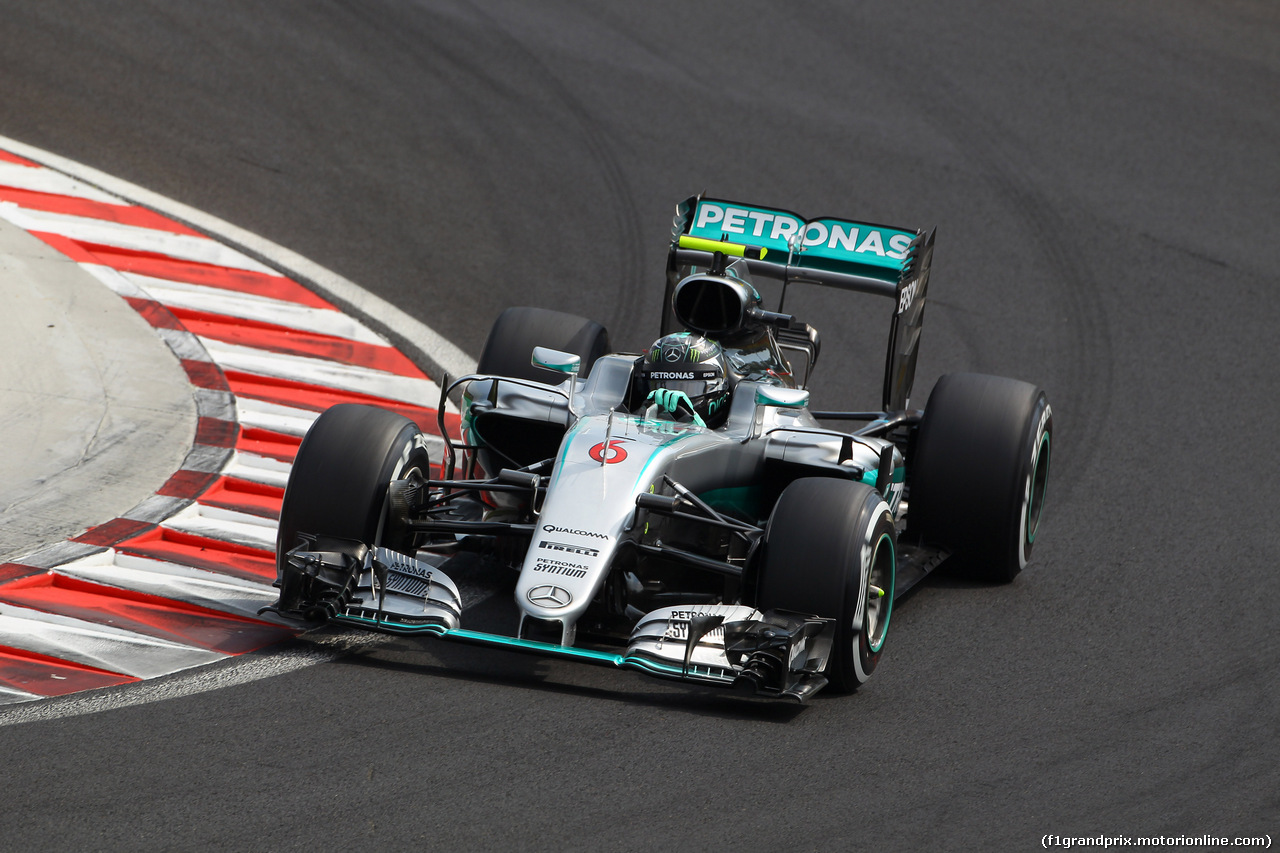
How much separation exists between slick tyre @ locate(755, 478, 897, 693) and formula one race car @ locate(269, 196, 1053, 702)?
0.03 feet

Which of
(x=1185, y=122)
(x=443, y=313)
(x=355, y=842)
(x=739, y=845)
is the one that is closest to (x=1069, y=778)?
(x=739, y=845)

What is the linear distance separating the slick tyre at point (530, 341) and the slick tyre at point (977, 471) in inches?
82.1

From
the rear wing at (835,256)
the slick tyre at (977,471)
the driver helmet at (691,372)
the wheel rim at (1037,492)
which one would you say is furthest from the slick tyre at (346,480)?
the wheel rim at (1037,492)

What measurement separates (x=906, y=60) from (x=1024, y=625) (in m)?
10.1

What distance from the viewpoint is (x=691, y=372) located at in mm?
7523

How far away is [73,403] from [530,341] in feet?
8.94

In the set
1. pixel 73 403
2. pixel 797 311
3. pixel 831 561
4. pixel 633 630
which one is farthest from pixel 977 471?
pixel 73 403

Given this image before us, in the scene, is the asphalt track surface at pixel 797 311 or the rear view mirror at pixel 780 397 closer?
the asphalt track surface at pixel 797 311

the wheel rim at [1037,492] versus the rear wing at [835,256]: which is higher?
the rear wing at [835,256]

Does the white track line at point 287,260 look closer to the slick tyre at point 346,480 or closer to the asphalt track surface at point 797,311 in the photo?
→ the asphalt track surface at point 797,311

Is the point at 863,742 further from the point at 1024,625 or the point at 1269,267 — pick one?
the point at 1269,267

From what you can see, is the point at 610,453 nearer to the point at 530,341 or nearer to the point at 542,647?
the point at 542,647

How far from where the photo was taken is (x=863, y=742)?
6105 mm

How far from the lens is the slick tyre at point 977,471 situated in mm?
8008
